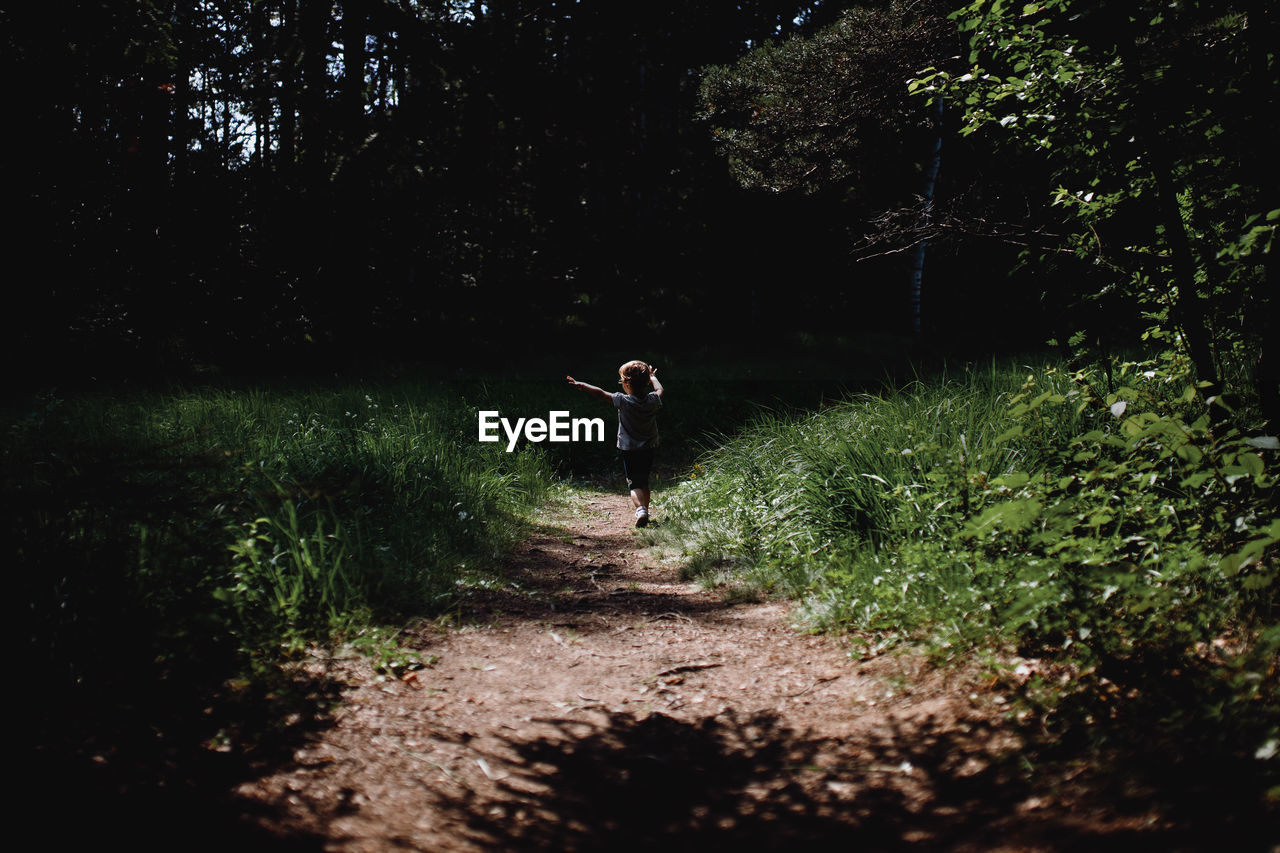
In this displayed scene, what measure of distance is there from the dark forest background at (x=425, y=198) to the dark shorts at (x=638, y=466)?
3.97 meters

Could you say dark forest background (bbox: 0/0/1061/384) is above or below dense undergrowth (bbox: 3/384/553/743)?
above

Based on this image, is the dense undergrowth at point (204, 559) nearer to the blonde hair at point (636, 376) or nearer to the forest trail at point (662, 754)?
the forest trail at point (662, 754)

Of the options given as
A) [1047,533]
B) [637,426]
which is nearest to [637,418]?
[637,426]

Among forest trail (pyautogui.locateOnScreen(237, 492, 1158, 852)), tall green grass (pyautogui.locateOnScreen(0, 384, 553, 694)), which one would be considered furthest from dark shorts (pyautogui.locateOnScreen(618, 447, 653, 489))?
forest trail (pyautogui.locateOnScreen(237, 492, 1158, 852))

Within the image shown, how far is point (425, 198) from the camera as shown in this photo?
18.6 m

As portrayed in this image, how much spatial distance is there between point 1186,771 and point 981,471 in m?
2.70

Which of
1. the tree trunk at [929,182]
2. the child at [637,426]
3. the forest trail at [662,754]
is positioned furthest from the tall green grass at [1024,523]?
the tree trunk at [929,182]

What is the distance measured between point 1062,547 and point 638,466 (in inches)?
195

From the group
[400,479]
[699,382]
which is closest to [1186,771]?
[400,479]

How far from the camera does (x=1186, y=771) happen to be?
8.00 ft

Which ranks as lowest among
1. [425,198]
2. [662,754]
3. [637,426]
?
[662,754]

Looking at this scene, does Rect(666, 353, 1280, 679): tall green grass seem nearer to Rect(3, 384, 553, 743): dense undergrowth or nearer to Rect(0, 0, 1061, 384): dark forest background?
Rect(3, 384, 553, 743): dense undergrowth

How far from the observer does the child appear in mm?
8289

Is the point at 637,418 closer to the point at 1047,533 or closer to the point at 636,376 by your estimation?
the point at 636,376
